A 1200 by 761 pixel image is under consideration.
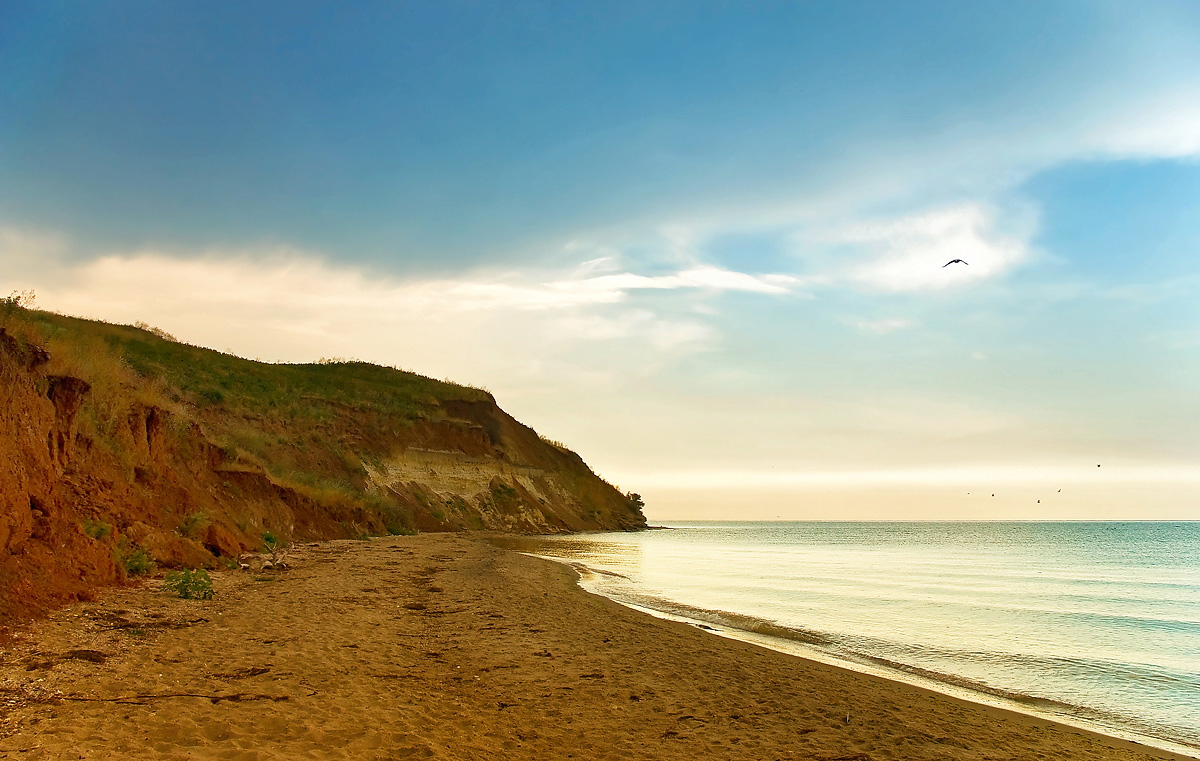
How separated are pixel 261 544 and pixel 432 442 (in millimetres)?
36308

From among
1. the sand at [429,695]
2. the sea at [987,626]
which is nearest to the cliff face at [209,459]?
the sand at [429,695]

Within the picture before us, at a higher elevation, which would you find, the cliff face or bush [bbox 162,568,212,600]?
the cliff face

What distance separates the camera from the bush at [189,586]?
35.8 feet

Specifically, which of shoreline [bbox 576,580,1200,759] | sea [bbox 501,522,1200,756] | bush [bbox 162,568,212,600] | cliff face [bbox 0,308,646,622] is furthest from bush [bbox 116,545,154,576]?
sea [bbox 501,522,1200,756]

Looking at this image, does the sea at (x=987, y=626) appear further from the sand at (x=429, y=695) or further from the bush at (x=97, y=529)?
the bush at (x=97, y=529)

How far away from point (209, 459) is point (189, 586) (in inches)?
393

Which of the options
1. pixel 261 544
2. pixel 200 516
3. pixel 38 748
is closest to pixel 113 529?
pixel 200 516

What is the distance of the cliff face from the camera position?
394 inches

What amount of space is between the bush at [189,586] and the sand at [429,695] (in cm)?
25

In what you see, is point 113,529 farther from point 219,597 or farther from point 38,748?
point 38,748

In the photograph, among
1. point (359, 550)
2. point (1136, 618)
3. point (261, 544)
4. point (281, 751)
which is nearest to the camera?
point (281, 751)

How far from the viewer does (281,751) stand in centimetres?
518

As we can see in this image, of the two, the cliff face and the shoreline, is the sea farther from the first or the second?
the cliff face

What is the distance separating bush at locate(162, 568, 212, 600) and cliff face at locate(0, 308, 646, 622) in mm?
708
